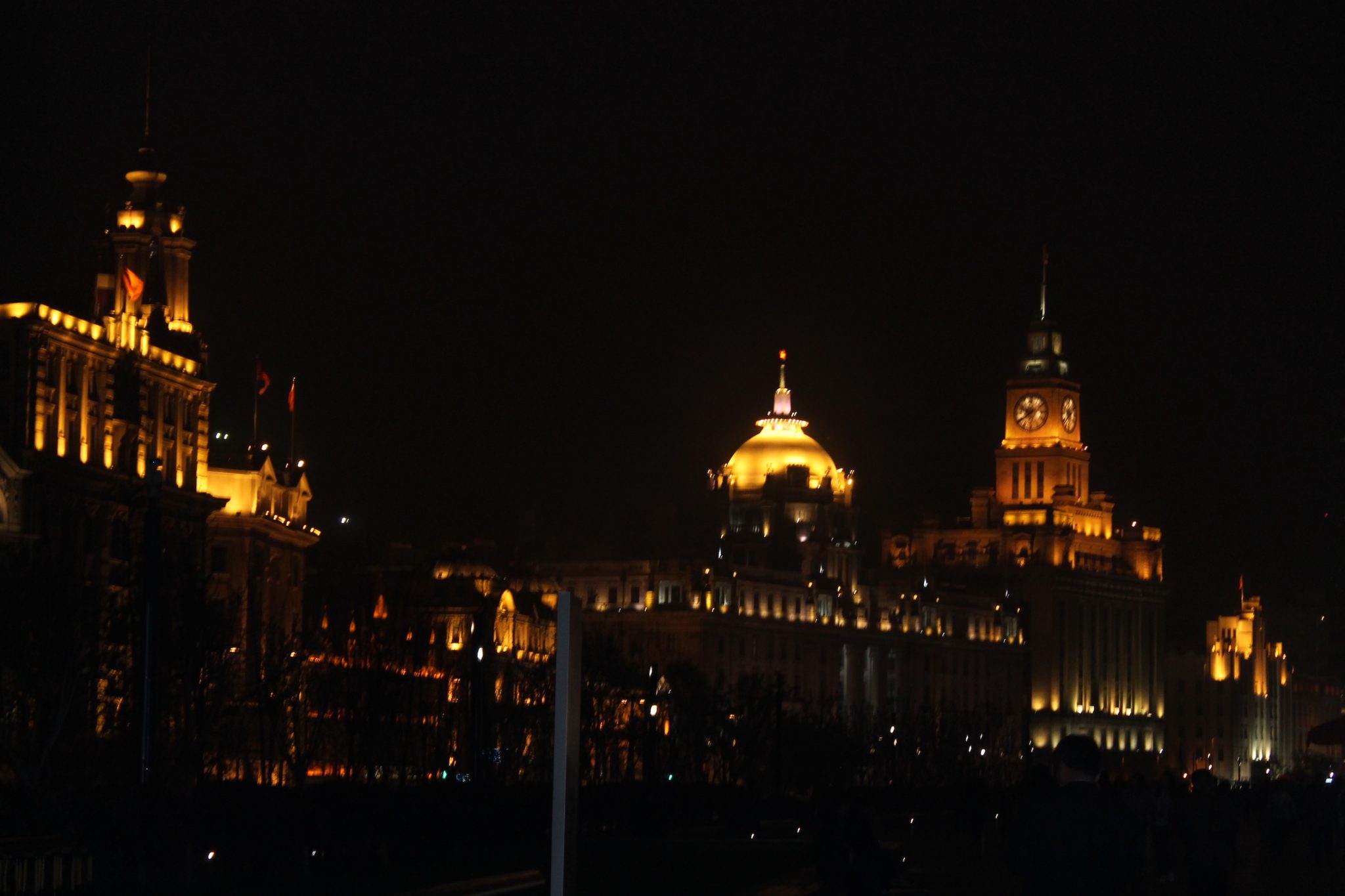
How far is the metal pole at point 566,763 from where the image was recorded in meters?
16.0

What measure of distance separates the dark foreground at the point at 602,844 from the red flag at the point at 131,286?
41741 millimetres

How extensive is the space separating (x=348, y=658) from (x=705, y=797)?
1229 inches

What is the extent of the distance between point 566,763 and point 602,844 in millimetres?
40954

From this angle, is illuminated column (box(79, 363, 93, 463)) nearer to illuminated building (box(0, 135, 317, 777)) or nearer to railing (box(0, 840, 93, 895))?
illuminated building (box(0, 135, 317, 777))

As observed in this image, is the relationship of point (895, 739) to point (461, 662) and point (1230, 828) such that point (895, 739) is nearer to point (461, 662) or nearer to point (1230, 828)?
point (461, 662)

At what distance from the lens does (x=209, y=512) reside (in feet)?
368

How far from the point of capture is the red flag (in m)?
106

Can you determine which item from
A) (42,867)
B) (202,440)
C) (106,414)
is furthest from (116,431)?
(42,867)

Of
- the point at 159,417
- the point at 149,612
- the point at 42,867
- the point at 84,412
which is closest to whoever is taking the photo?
the point at 42,867

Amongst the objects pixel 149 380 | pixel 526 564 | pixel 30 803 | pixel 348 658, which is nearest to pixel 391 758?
pixel 348 658

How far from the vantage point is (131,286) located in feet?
348

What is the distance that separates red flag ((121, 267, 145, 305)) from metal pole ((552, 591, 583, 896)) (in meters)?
92.2

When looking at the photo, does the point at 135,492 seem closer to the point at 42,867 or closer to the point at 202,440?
the point at 202,440

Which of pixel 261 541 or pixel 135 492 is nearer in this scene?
pixel 135 492
